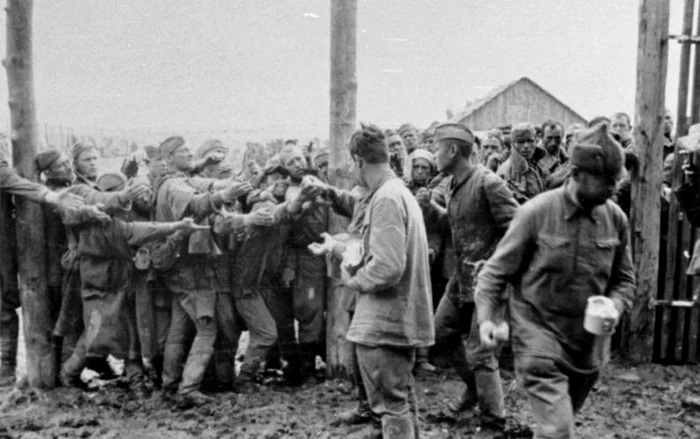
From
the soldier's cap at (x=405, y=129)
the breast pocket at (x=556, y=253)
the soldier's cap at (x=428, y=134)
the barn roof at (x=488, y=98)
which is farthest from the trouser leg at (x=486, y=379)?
the barn roof at (x=488, y=98)

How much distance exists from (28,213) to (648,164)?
6.21 m

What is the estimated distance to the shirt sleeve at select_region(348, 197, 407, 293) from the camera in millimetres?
4715

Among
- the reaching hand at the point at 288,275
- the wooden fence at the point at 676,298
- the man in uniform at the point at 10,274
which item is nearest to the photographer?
the man in uniform at the point at 10,274

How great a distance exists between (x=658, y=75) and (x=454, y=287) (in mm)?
3423

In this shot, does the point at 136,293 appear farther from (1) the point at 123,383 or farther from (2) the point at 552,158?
(2) the point at 552,158

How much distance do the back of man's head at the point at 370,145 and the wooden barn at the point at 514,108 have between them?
13468 millimetres

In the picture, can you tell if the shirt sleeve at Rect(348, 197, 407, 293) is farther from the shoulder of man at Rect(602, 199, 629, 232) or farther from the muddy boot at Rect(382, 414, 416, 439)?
the shoulder of man at Rect(602, 199, 629, 232)

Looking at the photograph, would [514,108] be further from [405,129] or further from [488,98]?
[405,129]

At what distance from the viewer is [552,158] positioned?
8.72 metres

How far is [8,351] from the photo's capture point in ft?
24.8

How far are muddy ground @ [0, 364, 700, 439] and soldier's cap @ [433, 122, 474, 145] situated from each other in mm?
2341

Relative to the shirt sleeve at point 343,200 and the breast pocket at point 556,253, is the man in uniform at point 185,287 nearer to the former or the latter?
the shirt sleeve at point 343,200

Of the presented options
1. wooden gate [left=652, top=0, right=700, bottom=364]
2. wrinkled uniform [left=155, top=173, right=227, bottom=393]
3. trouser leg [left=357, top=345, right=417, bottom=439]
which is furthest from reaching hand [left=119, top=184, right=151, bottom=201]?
wooden gate [left=652, top=0, right=700, bottom=364]

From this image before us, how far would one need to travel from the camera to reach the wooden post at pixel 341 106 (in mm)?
7141
